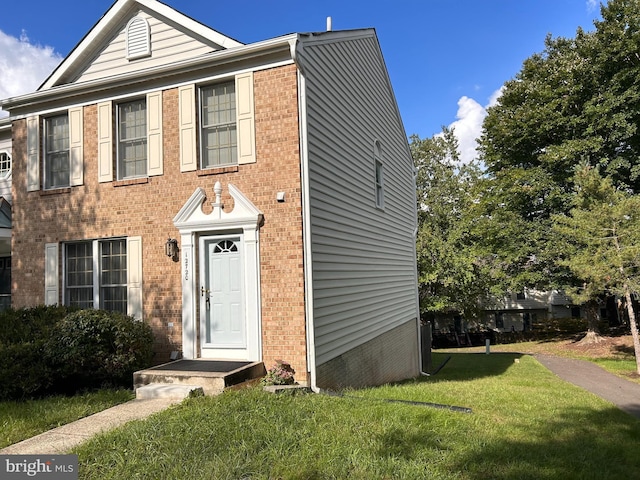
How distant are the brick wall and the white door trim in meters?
0.12

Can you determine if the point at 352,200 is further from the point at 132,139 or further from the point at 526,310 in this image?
the point at 526,310

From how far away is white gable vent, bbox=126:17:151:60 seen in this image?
352 inches

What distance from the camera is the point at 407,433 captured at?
4809 mm

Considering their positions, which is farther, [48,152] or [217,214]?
[48,152]

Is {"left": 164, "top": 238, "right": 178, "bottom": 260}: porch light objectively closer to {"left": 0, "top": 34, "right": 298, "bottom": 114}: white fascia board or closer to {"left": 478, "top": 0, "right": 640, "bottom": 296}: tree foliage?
{"left": 0, "top": 34, "right": 298, "bottom": 114}: white fascia board

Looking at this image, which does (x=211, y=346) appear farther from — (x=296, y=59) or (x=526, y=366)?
(x=526, y=366)


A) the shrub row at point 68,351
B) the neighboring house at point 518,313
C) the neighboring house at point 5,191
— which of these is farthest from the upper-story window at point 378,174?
the neighboring house at point 518,313

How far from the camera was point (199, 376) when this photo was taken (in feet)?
21.3

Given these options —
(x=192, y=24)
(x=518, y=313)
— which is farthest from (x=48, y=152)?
(x=518, y=313)

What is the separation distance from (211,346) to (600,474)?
5757 mm

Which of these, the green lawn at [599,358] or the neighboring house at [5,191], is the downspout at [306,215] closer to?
the neighboring house at [5,191]

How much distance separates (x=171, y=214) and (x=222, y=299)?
1.83 meters

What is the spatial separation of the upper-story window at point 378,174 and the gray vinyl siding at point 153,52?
199 inches

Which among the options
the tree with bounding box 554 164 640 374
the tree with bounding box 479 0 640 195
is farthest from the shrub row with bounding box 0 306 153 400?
the tree with bounding box 479 0 640 195
